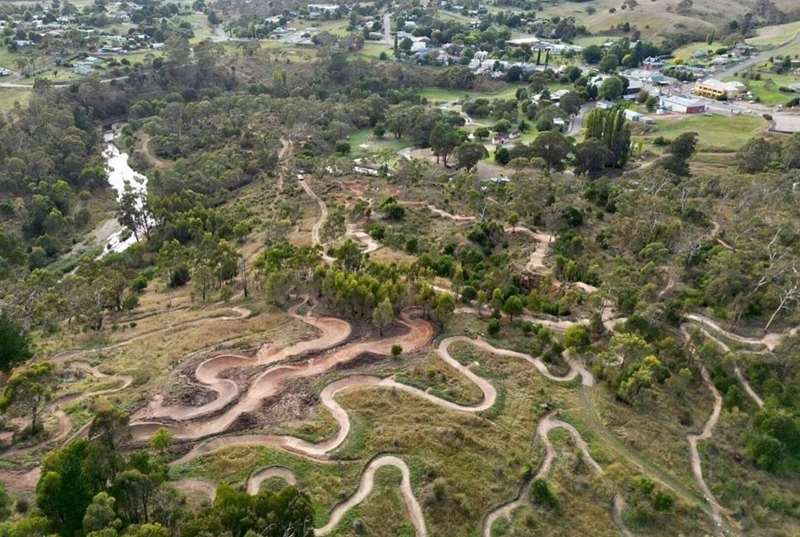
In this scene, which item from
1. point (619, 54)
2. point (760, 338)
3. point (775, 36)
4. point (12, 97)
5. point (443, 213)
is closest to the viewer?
point (760, 338)

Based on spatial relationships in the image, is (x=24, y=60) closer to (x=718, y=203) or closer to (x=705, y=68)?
(x=718, y=203)

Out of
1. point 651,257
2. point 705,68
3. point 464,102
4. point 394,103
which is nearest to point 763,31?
point 705,68

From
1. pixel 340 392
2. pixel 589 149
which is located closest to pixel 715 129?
pixel 589 149

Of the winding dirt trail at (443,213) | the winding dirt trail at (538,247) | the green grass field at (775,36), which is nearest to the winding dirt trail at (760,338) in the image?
the winding dirt trail at (538,247)

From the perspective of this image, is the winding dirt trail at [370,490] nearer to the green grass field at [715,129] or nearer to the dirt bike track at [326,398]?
the dirt bike track at [326,398]

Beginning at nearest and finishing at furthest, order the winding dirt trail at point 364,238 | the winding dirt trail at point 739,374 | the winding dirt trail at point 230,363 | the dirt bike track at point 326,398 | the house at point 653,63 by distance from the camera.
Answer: the dirt bike track at point 326,398
the winding dirt trail at point 230,363
the winding dirt trail at point 739,374
the winding dirt trail at point 364,238
the house at point 653,63

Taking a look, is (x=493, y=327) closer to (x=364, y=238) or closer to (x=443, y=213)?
(x=364, y=238)

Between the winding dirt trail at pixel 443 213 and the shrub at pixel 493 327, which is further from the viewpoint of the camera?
the winding dirt trail at pixel 443 213
